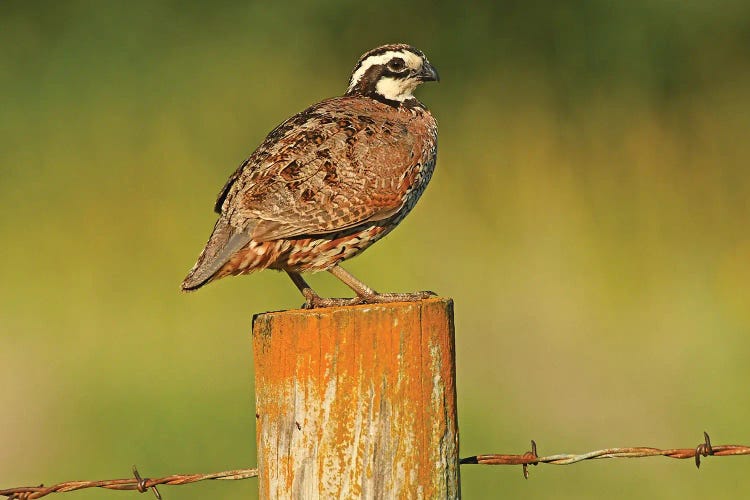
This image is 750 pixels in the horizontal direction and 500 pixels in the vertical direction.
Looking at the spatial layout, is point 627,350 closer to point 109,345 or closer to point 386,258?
point 386,258

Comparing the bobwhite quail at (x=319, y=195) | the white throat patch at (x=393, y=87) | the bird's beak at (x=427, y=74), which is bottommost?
the bobwhite quail at (x=319, y=195)

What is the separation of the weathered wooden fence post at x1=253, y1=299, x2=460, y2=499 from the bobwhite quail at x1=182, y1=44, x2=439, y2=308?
921 millimetres

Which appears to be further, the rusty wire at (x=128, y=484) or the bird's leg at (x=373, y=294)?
the bird's leg at (x=373, y=294)

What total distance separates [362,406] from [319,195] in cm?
137

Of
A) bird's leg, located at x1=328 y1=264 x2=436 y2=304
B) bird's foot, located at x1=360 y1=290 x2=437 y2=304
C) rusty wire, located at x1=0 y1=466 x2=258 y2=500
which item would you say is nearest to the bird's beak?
bird's leg, located at x1=328 y1=264 x2=436 y2=304

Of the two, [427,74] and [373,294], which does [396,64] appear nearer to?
[427,74]

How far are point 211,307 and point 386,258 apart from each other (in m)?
0.90

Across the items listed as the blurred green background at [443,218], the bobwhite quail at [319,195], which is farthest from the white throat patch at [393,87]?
the blurred green background at [443,218]

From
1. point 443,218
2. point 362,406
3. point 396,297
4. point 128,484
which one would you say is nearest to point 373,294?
point 396,297

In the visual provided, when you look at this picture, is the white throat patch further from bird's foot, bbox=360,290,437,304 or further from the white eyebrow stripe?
bird's foot, bbox=360,290,437,304

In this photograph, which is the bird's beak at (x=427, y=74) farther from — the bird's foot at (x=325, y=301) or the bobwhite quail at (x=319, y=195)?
the bird's foot at (x=325, y=301)

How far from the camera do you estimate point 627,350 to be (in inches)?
261

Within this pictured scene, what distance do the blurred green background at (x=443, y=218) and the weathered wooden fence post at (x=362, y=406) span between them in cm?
317

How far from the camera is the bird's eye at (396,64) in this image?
493 cm
